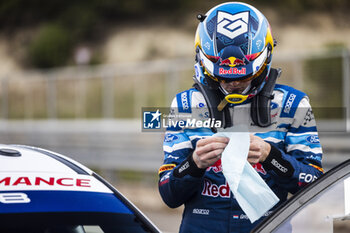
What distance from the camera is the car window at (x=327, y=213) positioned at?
2.17m

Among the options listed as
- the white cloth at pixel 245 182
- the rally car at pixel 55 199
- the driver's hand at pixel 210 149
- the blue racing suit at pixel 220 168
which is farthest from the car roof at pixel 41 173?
the white cloth at pixel 245 182

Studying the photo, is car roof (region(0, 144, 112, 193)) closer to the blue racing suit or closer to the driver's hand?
the blue racing suit

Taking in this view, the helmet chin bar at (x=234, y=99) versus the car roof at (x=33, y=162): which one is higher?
the helmet chin bar at (x=234, y=99)

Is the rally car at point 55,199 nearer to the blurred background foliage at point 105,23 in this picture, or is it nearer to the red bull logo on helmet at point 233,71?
Answer: the red bull logo on helmet at point 233,71

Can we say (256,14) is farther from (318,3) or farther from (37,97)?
(318,3)

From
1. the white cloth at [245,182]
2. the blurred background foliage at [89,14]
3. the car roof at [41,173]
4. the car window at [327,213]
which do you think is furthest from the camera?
the blurred background foliage at [89,14]

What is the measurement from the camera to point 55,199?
8.95ft

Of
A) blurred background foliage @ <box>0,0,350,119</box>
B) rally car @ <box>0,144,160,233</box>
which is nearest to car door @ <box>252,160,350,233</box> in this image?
rally car @ <box>0,144,160,233</box>

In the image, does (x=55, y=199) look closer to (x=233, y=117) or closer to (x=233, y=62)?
(x=233, y=117)

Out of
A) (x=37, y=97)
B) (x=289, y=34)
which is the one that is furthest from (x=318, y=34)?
(x=37, y=97)

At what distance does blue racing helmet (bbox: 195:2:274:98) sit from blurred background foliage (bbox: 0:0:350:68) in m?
61.9

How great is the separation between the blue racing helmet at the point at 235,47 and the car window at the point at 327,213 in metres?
0.73

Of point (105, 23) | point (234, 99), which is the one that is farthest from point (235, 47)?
point (105, 23)

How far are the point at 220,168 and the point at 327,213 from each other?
0.73 metres
